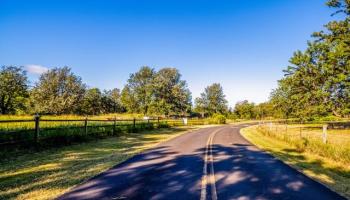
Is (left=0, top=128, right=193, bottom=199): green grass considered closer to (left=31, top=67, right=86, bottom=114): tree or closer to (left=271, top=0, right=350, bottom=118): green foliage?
(left=271, top=0, right=350, bottom=118): green foliage

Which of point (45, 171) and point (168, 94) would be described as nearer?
point (45, 171)

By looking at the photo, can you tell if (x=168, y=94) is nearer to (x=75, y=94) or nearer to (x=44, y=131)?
(x=75, y=94)

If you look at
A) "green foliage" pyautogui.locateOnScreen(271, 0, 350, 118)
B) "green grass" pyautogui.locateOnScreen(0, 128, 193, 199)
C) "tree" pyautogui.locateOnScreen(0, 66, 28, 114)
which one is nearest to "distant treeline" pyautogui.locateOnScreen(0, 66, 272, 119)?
"tree" pyautogui.locateOnScreen(0, 66, 28, 114)

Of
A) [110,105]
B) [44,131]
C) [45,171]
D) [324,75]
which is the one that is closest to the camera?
[45,171]

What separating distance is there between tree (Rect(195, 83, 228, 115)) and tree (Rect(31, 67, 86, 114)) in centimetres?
6437

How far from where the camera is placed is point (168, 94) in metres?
88.4

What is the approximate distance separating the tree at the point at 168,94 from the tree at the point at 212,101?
3050 centimetres

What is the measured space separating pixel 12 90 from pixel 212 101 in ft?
277

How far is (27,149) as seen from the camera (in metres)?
12.4

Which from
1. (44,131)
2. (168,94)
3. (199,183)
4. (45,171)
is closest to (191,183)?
(199,183)

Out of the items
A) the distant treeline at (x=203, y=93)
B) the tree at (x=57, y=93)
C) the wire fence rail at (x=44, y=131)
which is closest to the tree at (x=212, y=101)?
the distant treeline at (x=203, y=93)

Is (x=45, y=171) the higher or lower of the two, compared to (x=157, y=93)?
lower

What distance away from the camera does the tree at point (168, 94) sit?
85.8 metres

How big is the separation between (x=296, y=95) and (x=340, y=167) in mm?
34975
